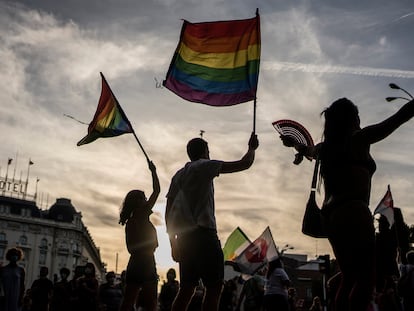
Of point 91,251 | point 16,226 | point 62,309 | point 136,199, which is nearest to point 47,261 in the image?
point 16,226

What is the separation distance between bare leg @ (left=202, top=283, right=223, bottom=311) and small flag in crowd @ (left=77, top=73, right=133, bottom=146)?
3641 millimetres

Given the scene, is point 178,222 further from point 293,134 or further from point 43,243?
point 43,243

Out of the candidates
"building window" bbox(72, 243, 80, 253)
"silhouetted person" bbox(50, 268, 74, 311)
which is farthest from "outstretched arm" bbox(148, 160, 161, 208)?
"building window" bbox(72, 243, 80, 253)

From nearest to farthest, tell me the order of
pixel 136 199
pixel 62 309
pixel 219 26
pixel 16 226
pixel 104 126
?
pixel 219 26 < pixel 136 199 < pixel 104 126 < pixel 62 309 < pixel 16 226

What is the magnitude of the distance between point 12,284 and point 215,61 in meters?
6.05

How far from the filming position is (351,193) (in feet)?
13.6

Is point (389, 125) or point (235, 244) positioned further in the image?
point (235, 244)

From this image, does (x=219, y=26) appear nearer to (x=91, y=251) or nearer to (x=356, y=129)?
(x=356, y=129)

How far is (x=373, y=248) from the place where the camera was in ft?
13.1

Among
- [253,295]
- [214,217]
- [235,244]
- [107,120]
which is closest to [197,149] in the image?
[214,217]

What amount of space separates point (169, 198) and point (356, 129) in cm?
217

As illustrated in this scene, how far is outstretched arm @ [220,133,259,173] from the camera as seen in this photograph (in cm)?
536

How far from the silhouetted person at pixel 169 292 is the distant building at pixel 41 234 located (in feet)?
302

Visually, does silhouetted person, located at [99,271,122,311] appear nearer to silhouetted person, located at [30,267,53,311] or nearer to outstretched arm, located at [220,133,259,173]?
silhouetted person, located at [30,267,53,311]
